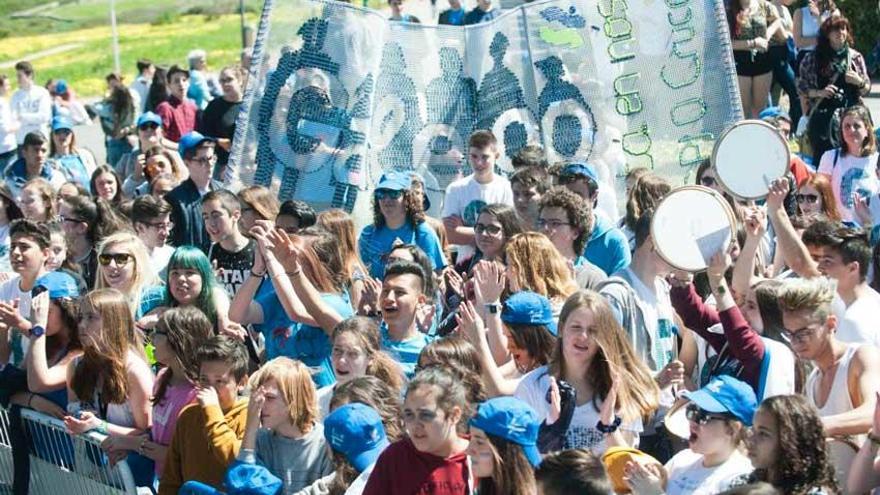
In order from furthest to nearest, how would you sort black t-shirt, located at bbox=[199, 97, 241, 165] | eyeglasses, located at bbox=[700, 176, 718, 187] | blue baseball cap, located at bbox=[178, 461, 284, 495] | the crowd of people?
black t-shirt, located at bbox=[199, 97, 241, 165] < eyeglasses, located at bbox=[700, 176, 718, 187] < blue baseball cap, located at bbox=[178, 461, 284, 495] < the crowd of people

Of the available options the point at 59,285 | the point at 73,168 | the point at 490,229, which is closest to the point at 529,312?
the point at 490,229

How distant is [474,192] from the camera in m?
10.4

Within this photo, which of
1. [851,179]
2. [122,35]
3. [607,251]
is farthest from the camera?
[122,35]

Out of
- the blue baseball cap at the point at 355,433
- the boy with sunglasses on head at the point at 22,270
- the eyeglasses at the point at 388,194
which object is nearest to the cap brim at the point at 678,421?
the blue baseball cap at the point at 355,433

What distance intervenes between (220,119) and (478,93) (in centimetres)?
390

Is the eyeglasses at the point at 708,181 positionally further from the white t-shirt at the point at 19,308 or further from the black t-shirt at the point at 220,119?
the black t-shirt at the point at 220,119

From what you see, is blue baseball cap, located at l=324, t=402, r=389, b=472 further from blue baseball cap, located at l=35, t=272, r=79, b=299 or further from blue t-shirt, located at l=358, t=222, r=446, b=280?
blue t-shirt, located at l=358, t=222, r=446, b=280

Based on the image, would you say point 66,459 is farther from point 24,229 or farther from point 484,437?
point 484,437

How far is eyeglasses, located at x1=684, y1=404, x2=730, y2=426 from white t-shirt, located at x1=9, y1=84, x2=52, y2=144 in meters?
15.0

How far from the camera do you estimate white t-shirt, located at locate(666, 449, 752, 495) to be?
17.5 ft

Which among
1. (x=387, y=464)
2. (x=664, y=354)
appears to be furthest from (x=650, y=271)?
(x=387, y=464)

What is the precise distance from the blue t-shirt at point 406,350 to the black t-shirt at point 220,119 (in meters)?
7.61

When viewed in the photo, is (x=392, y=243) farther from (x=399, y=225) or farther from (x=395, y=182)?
(x=395, y=182)

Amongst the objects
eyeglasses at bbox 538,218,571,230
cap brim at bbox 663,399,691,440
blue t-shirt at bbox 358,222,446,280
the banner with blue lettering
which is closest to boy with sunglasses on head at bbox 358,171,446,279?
blue t-shirt at bbox 358,222,446,280
